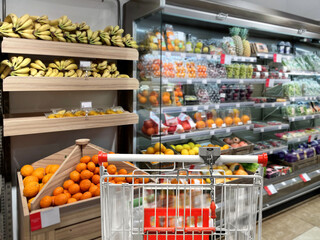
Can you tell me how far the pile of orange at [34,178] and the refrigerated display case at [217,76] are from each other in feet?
2.83

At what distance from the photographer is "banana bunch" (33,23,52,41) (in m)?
2.04

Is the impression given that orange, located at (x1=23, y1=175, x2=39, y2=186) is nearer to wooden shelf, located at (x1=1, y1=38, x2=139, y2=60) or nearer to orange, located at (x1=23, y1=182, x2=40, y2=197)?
orange, located at (x1=23, y1=182, x2=40, y2=197)

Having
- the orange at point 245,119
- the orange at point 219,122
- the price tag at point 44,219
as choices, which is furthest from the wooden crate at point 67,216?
the orange at point 245,119

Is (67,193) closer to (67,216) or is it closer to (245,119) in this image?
(67,216)

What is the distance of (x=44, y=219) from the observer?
1.79 meters

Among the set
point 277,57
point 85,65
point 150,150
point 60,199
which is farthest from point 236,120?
point 60,199

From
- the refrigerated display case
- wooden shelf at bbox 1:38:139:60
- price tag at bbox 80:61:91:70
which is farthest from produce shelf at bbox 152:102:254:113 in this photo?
price tag at bbox 80:61:91:70

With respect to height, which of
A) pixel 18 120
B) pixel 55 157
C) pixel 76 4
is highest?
pixel 76 4

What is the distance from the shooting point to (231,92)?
335 centimetres

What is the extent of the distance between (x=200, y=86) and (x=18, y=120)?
1937mm

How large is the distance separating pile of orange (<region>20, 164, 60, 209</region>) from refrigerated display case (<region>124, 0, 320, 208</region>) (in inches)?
33.9

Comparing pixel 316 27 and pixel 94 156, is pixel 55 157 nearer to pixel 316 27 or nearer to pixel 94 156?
pixel 94 156

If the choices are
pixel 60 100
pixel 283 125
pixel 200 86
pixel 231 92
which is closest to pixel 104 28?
pixel 60 100

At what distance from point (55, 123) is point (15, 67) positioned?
0.49 m
